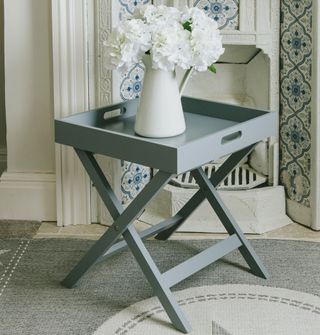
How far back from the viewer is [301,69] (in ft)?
10.8

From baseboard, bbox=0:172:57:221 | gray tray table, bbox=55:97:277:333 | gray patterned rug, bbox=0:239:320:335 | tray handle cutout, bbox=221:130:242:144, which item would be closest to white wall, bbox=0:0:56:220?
baseboard, bbox=0:172:57:221

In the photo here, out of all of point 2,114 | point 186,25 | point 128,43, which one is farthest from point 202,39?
point 2,114

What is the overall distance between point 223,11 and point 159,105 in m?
0.77

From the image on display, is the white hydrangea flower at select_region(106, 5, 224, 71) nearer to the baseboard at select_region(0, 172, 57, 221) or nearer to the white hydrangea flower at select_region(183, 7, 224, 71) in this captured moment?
the white hydrangea flower at select_region(183, 7, 224, 71)

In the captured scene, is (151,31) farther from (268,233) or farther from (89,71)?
(268,233)

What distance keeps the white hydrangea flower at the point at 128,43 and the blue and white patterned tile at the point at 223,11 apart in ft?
2.52

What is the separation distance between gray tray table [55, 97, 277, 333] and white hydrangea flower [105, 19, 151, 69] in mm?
224

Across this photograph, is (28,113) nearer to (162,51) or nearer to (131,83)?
(131,83)

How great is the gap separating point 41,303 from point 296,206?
1.16 meters

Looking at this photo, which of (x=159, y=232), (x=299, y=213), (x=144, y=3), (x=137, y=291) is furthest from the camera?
(x=299, y=213)

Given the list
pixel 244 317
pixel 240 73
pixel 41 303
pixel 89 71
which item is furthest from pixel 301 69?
pixel 41 303

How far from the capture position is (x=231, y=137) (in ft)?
9.50

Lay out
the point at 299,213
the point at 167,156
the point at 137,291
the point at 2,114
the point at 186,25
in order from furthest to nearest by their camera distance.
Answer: the point at 2,114
the point at 299,213
the point at 137,291
the point at 186,25
the point at 167,156

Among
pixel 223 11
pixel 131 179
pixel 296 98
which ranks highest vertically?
pixel 223 11
